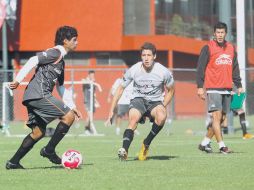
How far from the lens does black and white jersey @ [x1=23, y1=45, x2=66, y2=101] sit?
12.0 meters

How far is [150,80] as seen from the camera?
13859mm

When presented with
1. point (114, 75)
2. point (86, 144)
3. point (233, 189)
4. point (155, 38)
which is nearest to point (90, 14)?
point (155, 38)

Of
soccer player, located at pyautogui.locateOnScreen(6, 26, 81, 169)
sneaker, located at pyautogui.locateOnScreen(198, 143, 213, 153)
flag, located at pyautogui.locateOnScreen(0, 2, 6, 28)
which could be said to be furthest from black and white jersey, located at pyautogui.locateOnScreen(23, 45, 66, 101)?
flag, located at pyautogui.locateOnScreen(0, 2, 6, 28)

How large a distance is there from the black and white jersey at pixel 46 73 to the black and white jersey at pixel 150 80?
6.62ft

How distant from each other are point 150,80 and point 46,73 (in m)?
2.28

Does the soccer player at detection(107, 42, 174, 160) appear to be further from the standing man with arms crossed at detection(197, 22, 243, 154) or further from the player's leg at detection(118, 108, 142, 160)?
the standing man with arms crossed at detection(197, 22, 243, 154)

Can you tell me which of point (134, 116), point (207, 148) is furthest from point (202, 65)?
point (134, 116)

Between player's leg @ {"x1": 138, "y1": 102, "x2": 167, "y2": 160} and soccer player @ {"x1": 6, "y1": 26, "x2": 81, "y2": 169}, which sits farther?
player's leg @ {"x1": 138, "y1": 102, "x2": 167, "y2": 160}

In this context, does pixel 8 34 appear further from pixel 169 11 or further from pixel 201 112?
pixel 201 112

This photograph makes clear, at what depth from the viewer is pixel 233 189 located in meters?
9.41

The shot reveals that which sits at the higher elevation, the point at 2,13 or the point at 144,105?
the point at 2,13

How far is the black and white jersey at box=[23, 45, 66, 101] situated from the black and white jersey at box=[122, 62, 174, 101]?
2.02m

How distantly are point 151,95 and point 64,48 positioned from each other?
216 cm

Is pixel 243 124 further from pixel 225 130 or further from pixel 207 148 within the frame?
pixel 207 148
